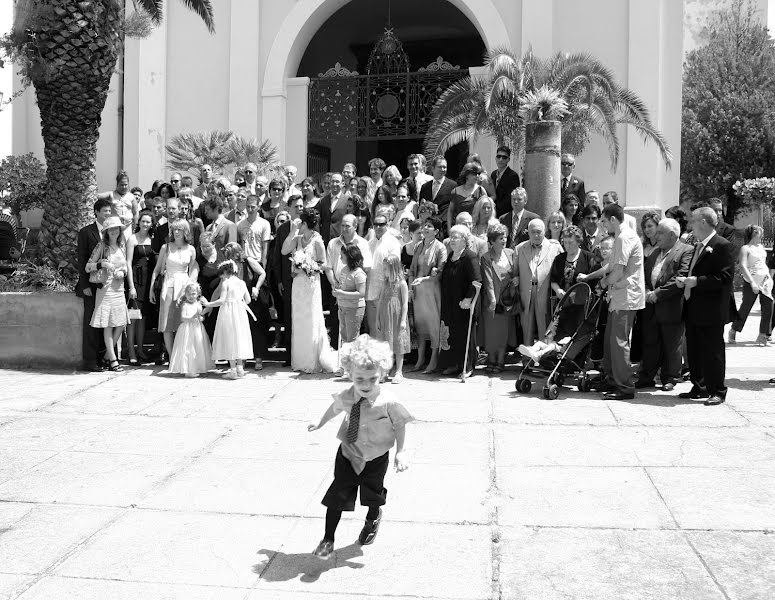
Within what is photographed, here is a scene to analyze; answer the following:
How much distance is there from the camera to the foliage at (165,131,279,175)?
741 inches

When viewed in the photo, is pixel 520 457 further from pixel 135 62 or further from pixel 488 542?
pixel 135 62

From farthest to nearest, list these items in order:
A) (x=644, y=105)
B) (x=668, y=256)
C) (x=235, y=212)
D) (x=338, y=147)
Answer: (x=338, y=147) → (x=644, y=105) → (x=235, y=212) → (x=668, y=256)

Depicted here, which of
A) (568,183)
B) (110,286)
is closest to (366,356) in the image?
(110,286)

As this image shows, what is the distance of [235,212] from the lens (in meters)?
11.9

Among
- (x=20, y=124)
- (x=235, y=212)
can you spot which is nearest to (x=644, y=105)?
(x=235, y=212)

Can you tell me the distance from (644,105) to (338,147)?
9.02 m

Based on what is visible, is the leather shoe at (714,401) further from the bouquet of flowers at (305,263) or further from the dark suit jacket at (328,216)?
the dark suit jacket at (328,216)

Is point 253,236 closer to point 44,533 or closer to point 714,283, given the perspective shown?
point 714,283

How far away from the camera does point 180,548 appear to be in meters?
5.06

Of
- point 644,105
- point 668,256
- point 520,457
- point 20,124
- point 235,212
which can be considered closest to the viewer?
point 520,457

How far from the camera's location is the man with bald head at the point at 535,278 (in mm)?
10508

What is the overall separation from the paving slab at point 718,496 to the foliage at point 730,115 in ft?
88.7

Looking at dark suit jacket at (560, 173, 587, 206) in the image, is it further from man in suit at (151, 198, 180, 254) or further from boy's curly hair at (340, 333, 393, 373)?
boy's curly hair at (340, 333, 393, 373)

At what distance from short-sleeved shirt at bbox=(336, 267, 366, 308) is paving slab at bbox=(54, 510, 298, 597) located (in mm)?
4904
